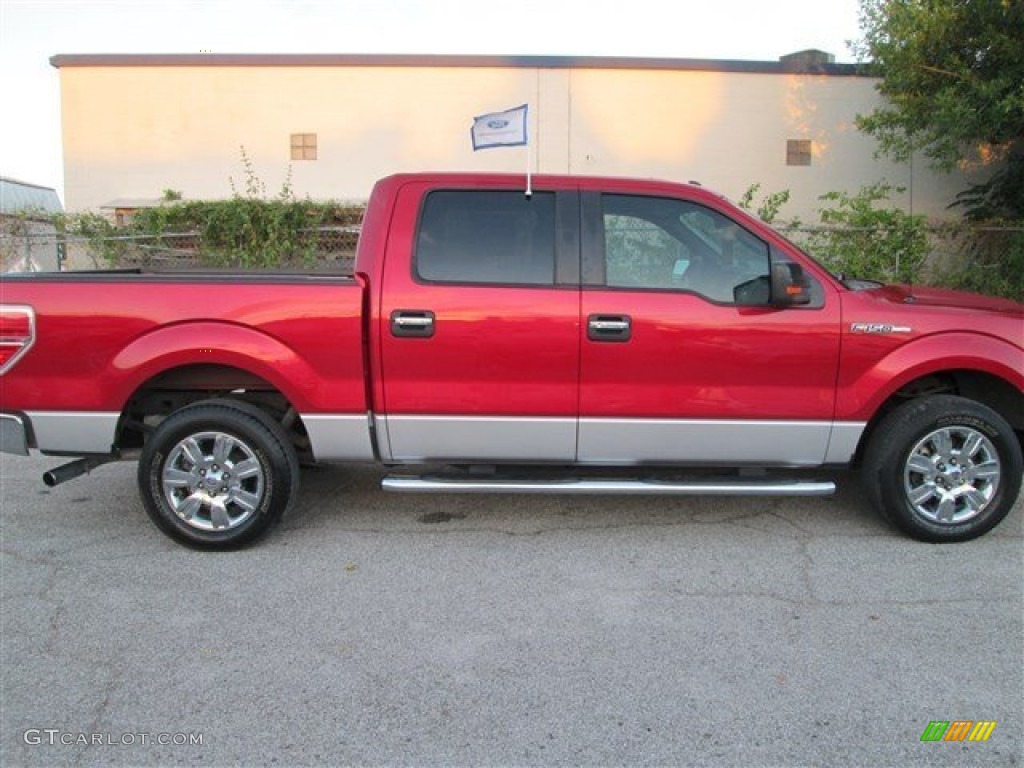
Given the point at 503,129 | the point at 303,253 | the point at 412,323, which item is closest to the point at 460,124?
the point at 303,253

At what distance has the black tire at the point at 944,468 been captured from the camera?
4.26 m

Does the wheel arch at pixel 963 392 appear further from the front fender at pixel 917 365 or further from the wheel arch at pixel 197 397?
the wheel arch at pixel 197 397

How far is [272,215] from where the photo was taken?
11.6 m

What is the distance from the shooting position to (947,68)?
966 cm

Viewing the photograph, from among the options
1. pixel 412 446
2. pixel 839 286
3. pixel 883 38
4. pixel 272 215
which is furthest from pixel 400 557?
pixel 883 38

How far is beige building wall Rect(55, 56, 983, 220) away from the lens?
13883mm

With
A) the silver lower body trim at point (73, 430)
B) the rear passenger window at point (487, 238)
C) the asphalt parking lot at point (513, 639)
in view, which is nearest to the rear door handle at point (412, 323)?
the rear passenger window at point (487, 238)

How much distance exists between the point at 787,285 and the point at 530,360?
1432 millimetres

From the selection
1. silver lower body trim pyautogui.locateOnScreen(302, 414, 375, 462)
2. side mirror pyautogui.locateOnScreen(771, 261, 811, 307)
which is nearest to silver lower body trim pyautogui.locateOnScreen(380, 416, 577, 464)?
silver lower body trim pyautogui.locateOnScreen(302, 414, 375, 462)

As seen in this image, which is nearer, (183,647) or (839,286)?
(183,647)

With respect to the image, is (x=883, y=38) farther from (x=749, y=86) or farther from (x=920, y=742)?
(x=920, y=742)

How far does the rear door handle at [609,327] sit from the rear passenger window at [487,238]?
35cm

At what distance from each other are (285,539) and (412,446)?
0.97 m

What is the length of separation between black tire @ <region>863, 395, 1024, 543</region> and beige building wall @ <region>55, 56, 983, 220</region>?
10602 mm
